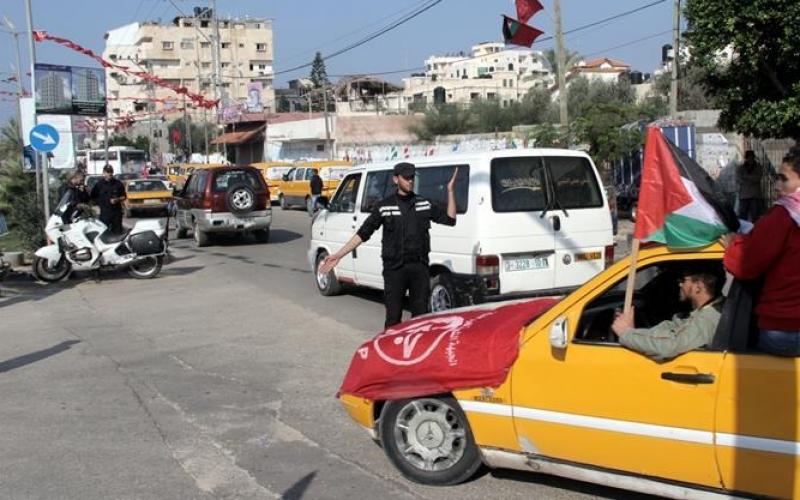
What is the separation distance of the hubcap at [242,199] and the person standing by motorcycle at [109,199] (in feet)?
13.0

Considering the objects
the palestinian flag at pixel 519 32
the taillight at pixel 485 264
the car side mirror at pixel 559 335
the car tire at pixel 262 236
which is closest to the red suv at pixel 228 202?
the car tire at pixel 262 236

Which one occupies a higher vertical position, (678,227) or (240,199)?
(678,227)

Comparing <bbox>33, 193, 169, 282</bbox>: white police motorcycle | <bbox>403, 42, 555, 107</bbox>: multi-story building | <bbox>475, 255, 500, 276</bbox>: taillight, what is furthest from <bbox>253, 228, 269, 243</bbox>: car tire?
<bbox>403, 42, 555, 107</bbox>: multi-story building

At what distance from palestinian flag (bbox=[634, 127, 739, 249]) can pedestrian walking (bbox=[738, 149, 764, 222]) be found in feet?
46.7

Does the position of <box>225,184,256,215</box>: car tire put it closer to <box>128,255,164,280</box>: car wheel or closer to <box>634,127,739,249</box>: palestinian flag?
<box>128,255,164,280</box>: car wheel

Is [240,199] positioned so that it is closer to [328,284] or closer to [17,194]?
[17,194]

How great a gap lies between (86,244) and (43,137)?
3.88 metres

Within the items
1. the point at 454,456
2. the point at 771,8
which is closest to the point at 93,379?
the point at 454,456

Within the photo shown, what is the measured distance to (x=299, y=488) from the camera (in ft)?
16.0

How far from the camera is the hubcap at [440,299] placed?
905 cm

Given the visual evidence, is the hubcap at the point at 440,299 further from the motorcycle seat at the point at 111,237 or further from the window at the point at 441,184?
the motorcycle seat at the point at 111,237

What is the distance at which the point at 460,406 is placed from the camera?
4598mm

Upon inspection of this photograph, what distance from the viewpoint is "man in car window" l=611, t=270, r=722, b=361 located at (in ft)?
12.9

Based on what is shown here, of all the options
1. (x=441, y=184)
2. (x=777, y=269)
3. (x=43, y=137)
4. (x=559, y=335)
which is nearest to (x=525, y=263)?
(x=441, y=184)
